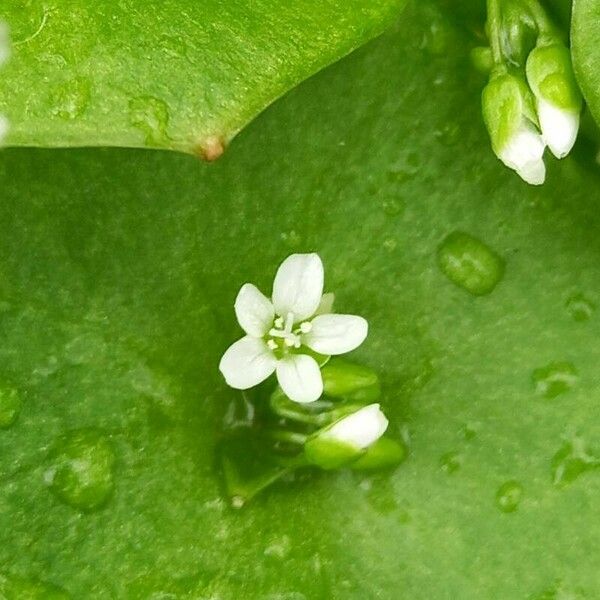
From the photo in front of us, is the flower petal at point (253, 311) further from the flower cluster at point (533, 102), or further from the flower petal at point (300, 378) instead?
the flower cluster at point (533, 102)

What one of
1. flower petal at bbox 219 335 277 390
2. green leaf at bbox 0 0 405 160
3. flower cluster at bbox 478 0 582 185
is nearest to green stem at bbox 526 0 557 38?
flower cluster at bbox 478 0 582 185

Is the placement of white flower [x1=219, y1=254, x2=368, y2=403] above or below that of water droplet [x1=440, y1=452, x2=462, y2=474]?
above

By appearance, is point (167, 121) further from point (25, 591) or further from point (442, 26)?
point (25, 591)

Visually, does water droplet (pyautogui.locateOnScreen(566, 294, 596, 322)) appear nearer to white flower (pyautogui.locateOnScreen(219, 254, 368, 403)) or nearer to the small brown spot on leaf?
white flower (pyautogui.locateOnScreen(219, 254, 368, 403))

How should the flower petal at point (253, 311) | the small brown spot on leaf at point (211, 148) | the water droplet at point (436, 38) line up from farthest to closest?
1. the water droplet at point (436, 38)
2. the flower petal at point (253, 311)
3. the small brown spot on leaf at point (211, 148)

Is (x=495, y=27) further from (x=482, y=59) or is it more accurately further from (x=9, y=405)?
(x=9, y=405)

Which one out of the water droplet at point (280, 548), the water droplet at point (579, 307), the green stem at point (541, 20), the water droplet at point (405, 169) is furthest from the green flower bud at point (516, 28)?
the water droplet at point (280, 548)

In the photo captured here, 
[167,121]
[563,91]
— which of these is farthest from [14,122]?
[563,91]

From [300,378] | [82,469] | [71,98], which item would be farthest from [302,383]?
[71,98]
